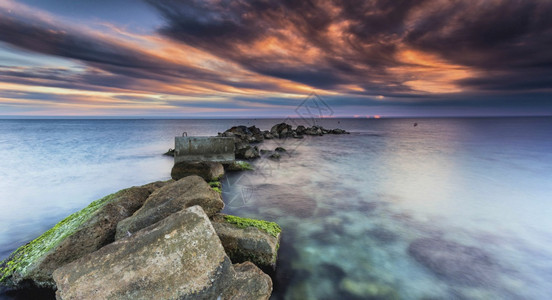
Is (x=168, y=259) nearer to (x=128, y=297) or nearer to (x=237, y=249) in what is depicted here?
(x=128, y=297)

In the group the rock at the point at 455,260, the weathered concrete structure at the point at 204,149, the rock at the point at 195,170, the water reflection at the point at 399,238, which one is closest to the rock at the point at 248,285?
the water reflection at the point at 399,238

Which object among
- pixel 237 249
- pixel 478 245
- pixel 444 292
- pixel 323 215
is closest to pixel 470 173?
pixel 478 245

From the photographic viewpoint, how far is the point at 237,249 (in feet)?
→ 15.3

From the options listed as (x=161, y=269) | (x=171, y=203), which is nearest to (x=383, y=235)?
(x=171, y=203)

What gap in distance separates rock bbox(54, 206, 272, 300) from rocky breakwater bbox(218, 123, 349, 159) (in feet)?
47.9

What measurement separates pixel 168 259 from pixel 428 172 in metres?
16.8

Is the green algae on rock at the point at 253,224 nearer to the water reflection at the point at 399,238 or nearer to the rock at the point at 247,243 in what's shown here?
the rock at the point at 247,243

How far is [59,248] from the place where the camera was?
416cm

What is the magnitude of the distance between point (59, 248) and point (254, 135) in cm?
3113

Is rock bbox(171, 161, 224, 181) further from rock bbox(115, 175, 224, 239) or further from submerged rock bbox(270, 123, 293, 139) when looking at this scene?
submerged rock bbox(270, 123, 293, 139)

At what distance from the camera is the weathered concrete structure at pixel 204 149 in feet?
41.0

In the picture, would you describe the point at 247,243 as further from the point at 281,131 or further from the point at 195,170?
the point at 281,131

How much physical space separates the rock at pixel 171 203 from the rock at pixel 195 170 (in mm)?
5277

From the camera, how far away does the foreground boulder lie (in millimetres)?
4066
